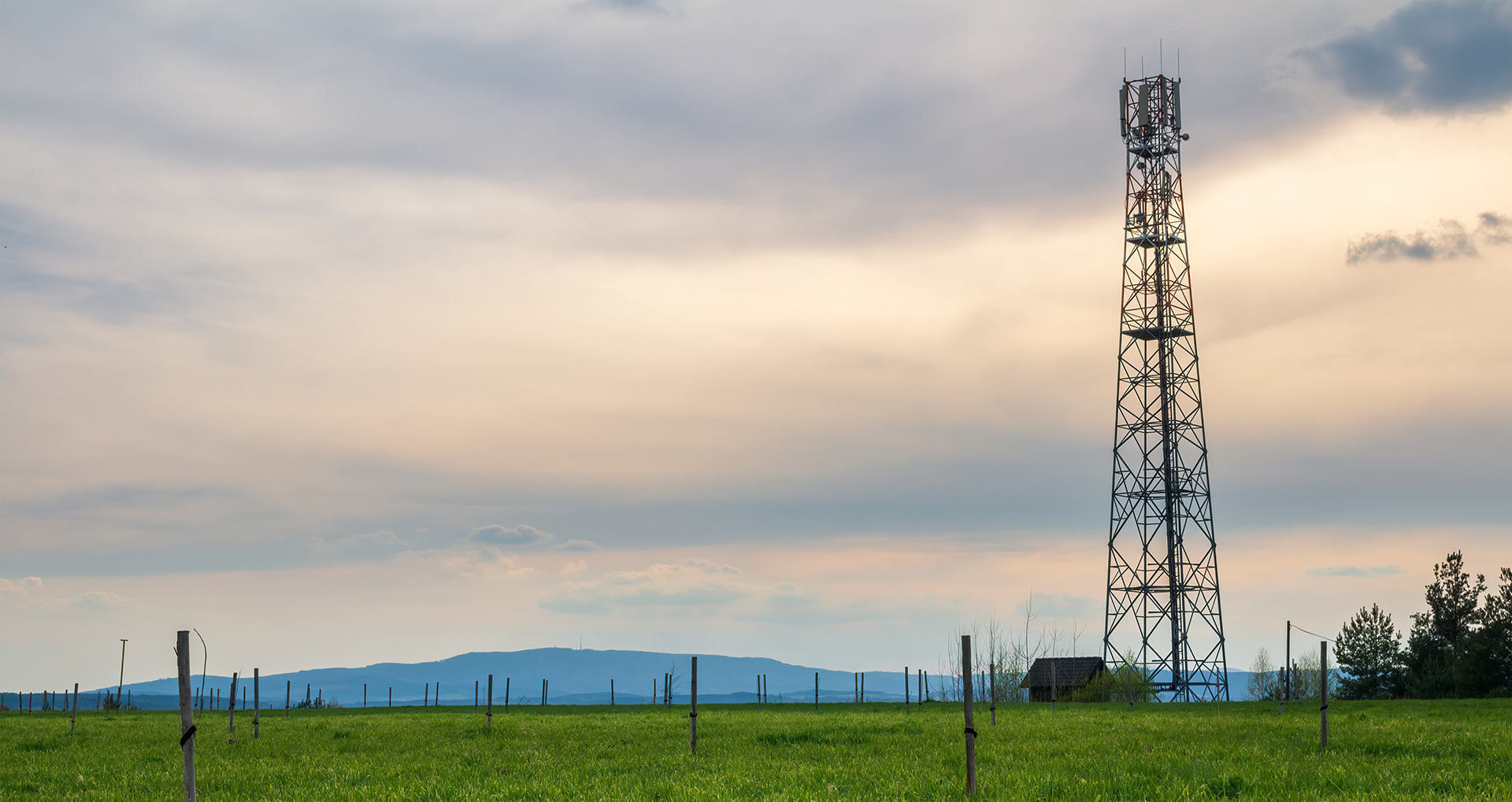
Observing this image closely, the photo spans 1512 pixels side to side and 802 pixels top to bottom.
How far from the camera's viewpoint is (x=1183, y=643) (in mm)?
75875

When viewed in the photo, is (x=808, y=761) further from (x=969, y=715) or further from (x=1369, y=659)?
(x=1369, y=659)

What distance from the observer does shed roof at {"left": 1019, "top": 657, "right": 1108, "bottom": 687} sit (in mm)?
87562

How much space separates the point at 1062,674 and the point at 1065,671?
0.82m

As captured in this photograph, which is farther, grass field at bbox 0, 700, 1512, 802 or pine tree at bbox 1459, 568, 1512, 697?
pine tree at bbox 1459, 568, 1512, 697

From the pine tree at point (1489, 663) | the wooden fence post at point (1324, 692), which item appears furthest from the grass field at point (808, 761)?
the pine tree at point (1489, 663)

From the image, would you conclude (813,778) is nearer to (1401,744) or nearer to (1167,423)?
(1401,744)

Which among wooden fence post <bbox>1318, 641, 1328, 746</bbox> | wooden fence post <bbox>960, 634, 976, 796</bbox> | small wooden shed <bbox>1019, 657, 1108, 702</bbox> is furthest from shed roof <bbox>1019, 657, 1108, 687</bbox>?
wooden fence post <bbox>960, 634, 976, 796</bbox>

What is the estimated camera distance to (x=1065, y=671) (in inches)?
3531

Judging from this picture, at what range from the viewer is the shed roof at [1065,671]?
87.6 m

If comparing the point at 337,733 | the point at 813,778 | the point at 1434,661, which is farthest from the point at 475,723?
the point at 1434,661

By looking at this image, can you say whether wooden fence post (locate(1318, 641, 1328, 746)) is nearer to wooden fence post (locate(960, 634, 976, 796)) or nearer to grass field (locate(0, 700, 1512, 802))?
grass field (locate(0, 700, 1512, 802))

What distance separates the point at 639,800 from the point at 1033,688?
78485 mm

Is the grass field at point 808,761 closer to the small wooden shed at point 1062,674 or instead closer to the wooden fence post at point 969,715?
the wooden fence post at point 969,715

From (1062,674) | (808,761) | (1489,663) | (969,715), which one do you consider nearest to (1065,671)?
(1062,674)
